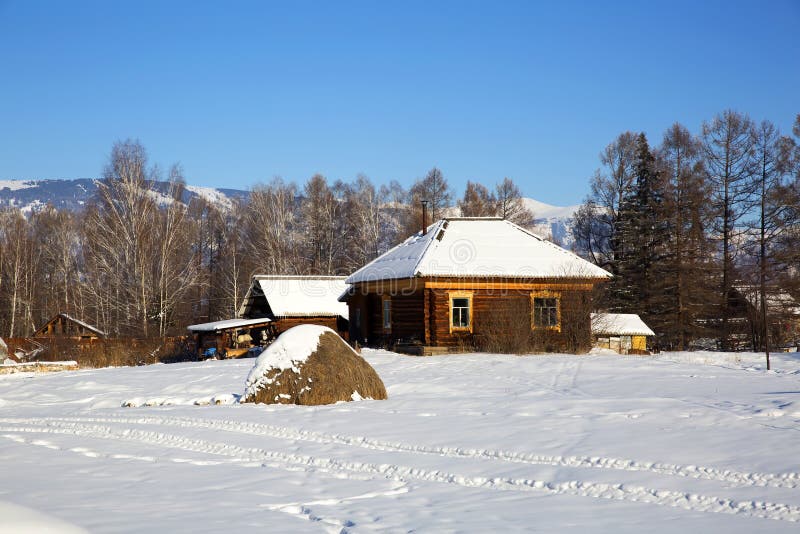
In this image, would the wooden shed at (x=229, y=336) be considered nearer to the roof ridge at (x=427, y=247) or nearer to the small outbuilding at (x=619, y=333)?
the roof ridge at (x=427, y=247)

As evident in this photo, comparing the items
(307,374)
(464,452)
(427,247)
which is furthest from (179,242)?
(464,452)

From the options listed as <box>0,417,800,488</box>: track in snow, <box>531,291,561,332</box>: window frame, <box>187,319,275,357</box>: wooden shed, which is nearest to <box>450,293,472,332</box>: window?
<box>531,291,561,332</box>: window frame

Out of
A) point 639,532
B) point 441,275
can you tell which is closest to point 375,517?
point 639,532

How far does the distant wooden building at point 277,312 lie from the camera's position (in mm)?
34781

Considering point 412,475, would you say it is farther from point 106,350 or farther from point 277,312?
point 277,312

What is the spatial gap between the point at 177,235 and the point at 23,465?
33010 millimetres

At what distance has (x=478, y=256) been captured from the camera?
28484 mm

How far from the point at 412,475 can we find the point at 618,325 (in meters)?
25.4

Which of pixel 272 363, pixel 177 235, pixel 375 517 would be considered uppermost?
pixel 177 235

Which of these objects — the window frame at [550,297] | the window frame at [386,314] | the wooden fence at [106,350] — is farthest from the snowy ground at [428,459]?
the wooden fence at [106,350]

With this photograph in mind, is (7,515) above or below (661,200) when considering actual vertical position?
below

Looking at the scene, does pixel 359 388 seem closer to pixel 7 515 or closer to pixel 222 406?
pixel 222 406

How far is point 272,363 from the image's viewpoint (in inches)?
581

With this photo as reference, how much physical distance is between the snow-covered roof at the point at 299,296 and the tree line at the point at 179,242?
4.81m
